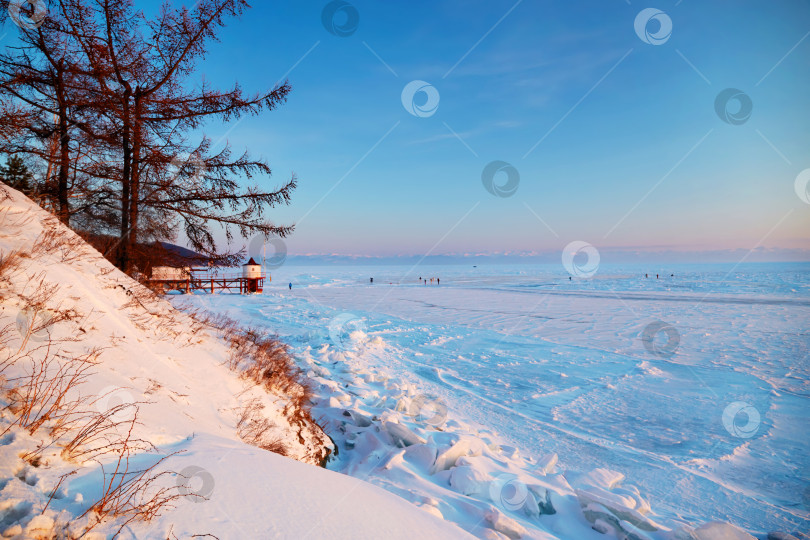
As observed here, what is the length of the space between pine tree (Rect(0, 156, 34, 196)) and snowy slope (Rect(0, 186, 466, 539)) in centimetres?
293

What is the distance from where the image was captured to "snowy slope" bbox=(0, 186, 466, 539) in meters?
1.86

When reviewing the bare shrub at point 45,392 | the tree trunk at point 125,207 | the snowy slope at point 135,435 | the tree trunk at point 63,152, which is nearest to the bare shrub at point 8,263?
the snowy slope at point 135,435

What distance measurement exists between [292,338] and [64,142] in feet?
26.2

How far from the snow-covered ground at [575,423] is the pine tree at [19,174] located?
3.42m

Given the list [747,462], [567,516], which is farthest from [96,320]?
[747,462]

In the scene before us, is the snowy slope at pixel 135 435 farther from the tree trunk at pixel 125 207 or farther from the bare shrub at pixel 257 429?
the tree trunk at pixel 125 207

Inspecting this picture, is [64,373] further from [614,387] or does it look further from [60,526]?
[614,387]

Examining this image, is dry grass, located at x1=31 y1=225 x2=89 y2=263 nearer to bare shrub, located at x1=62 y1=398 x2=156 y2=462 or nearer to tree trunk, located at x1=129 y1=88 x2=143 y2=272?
tree trunk, located at x1=129 y1=88 x2=143 y2=272

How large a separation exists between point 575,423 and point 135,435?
7.09 m

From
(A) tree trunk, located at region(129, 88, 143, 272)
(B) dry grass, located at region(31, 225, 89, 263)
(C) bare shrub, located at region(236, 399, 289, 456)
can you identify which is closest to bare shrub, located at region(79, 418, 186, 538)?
(C) bare shrub, located at region(236, 399, 289, 456)

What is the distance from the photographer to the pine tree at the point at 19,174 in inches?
269

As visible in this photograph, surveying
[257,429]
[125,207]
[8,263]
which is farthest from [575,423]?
[125,207]

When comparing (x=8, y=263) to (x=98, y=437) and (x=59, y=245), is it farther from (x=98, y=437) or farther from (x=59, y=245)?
(x=98, y=437)

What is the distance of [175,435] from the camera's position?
2832 millimetres
